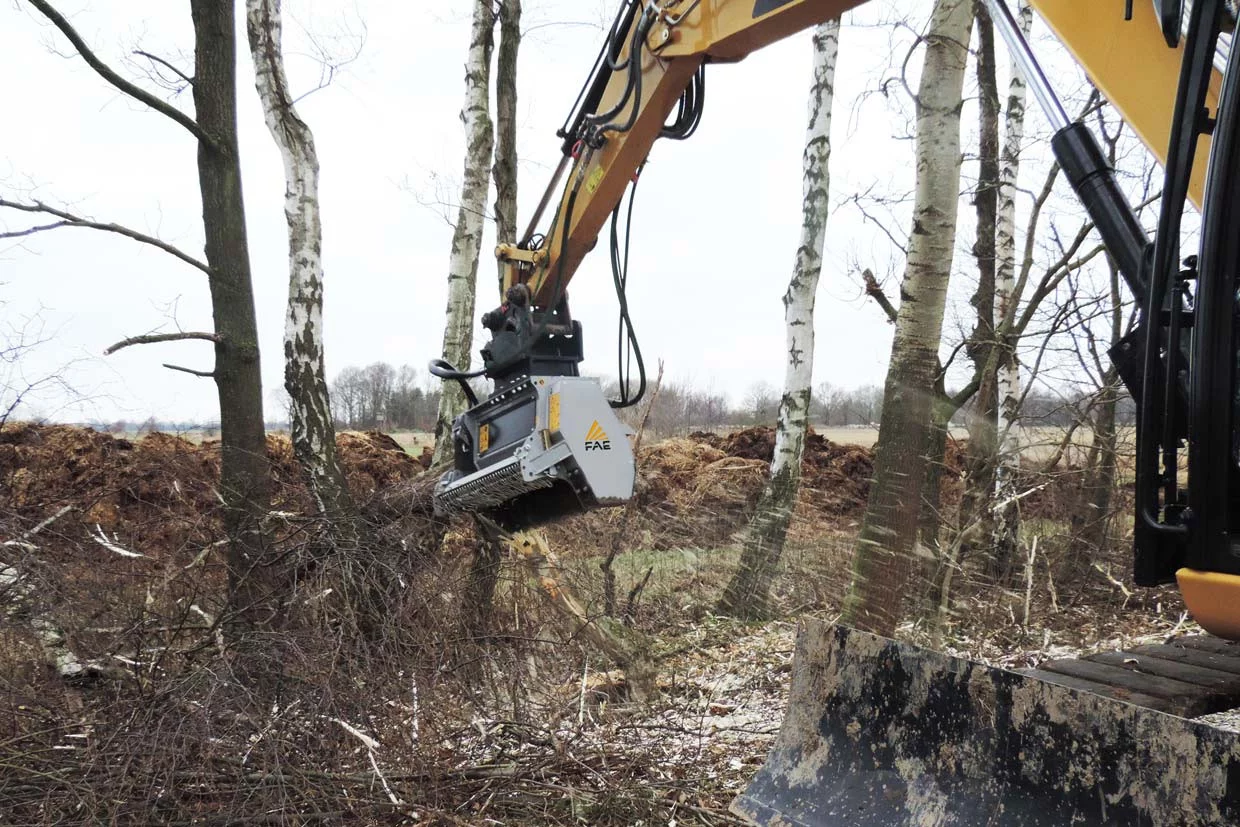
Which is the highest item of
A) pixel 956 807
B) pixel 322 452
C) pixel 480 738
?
pixel 322 452

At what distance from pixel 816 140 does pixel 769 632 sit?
4737 mm

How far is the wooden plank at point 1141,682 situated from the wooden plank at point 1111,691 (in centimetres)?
2

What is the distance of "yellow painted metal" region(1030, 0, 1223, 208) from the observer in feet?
9.09

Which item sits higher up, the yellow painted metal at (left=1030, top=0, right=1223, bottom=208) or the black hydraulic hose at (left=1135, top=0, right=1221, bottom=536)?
the yellow painted metal at (left=1030, top=0, right=1223, bottom=208)

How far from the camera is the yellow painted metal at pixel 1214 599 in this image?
2.30 metres

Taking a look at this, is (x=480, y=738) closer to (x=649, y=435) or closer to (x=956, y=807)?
(x=956, y=807)

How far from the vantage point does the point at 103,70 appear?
221 inches

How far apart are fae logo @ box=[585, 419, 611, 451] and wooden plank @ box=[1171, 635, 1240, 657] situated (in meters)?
2.48

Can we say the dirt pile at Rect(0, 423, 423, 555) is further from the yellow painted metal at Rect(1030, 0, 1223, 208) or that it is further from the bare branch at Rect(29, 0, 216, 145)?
the yellow painted metal at Rect(1030, 0, 1223, 208)

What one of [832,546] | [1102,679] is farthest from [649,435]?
[1102,679]

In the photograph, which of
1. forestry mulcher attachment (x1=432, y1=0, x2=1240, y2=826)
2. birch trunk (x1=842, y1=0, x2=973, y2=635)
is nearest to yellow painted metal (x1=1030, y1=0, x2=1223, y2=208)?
forestry mulcher attachment (x1=432, y1=0, x2=1240, y2=826)


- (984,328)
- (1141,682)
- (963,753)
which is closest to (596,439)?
(963,753)

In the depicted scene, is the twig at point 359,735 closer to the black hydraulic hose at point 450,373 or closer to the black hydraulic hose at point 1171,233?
the black hydraulic hose at point 450,373

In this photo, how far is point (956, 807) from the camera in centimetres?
267
